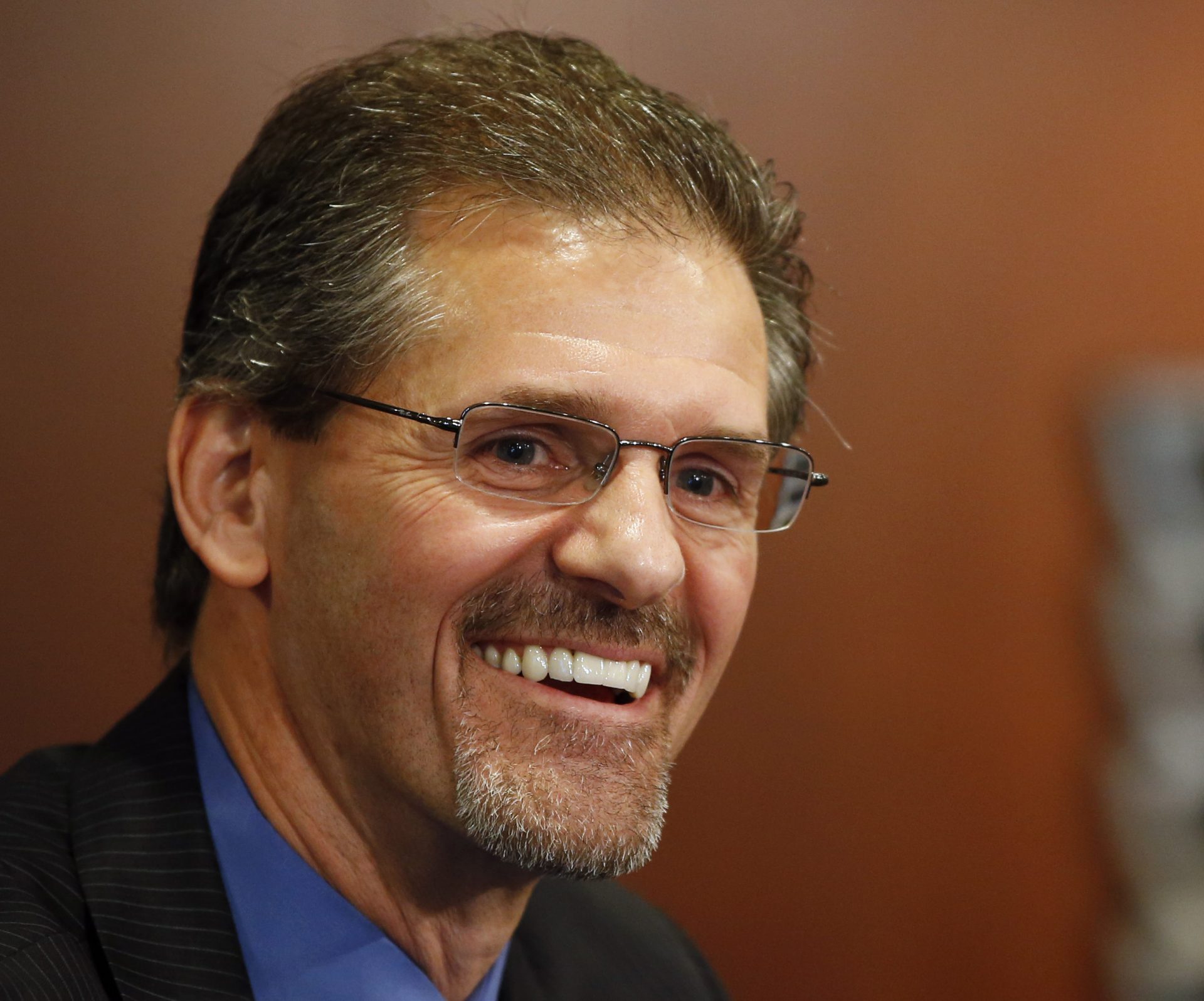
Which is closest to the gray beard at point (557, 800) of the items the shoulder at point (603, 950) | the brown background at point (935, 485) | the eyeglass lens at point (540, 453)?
the eyeglass lens at point (540, 453)

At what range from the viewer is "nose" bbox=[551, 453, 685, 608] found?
124 centimetres

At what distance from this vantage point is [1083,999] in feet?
7.23

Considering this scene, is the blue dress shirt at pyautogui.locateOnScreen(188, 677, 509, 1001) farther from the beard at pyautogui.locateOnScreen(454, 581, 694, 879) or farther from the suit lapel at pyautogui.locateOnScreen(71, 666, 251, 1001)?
the beard at pyautogui.locateOnScreen(454, 581, 694, 879)

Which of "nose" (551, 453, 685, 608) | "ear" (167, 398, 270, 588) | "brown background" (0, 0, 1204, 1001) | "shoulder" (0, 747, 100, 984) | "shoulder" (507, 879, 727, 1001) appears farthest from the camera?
"brown background" (0, 0, 1204, 1001)

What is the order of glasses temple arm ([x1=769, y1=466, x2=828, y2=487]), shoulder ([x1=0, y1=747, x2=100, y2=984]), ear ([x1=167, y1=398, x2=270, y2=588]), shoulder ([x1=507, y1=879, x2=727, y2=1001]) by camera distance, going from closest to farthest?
shoulder ([x1=0, y1=747, x2=100, y2=984]) < ear ([x1=167, y1=398, x2=270, y2=588]) < glasses temple arm ([x1=769, y1=466, x2=828, y2=487]) < shoulder ([x1=507, y1=879, x2=727, y2=1001])

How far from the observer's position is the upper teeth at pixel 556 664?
1.27m

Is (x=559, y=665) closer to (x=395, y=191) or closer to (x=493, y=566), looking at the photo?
(x=493, y=566)

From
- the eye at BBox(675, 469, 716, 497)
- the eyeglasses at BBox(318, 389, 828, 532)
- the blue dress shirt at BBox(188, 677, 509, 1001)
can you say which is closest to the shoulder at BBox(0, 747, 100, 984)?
the blue dress shirt at BBox(188, 677, 509, 1001)

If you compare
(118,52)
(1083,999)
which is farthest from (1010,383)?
(118,52)

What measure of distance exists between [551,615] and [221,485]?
44cm

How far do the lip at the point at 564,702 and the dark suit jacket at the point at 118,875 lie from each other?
1.23 feet

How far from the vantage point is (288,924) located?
1.28 m

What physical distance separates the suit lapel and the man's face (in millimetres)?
163

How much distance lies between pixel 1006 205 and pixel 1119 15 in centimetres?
39
